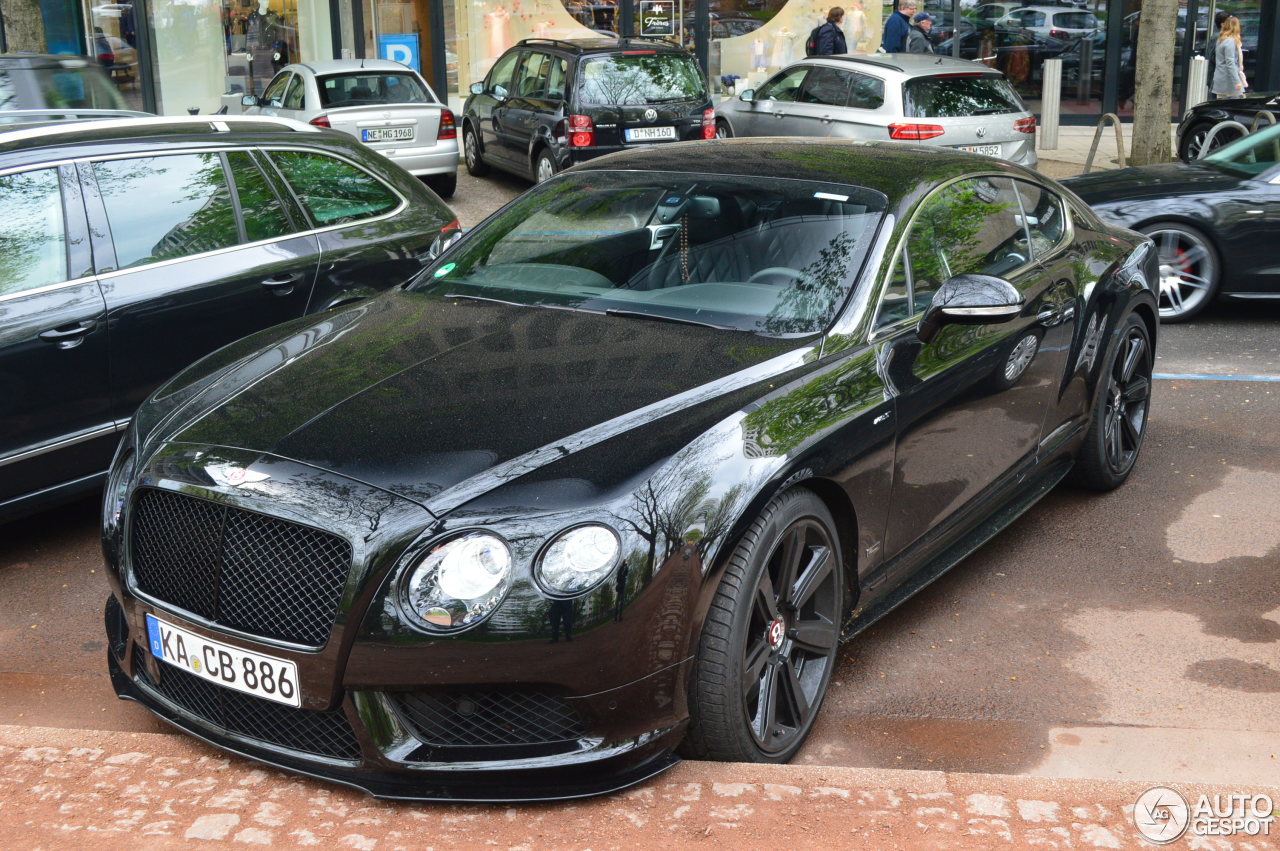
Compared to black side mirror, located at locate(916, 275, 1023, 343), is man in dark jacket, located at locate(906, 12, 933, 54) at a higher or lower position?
higher

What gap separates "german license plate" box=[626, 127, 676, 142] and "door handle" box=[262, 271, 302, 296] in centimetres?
834

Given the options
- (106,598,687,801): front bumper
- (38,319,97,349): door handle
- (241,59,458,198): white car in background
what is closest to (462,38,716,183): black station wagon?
(241,59,458,198): white car in background

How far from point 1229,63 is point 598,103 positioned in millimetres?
9133

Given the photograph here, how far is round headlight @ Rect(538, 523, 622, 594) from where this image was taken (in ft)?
10.5

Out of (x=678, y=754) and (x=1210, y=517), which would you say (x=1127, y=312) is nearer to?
(x=1210, y=517)

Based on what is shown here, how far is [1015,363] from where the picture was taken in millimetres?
4969

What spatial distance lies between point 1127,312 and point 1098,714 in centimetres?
228

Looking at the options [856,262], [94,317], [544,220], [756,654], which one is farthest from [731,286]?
[94,317]

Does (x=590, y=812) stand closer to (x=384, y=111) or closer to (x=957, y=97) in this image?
(x=957, y=97)

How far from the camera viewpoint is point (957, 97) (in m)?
13.3

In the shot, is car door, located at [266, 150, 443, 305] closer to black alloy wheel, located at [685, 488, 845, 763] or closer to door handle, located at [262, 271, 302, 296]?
door handle, located at [262, 271, 302, 296]

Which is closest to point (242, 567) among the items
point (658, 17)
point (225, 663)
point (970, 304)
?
point (225, 663)

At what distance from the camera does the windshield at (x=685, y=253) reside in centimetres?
443

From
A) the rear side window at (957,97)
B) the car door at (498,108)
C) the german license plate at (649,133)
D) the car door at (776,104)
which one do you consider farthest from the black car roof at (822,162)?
the car door at (498,108)
